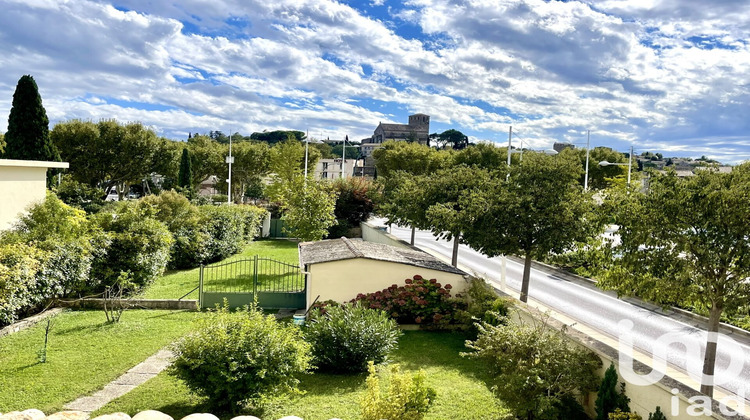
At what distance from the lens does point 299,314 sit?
51.1ft

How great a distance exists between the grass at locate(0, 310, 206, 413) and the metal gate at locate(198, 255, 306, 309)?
48.0 inches

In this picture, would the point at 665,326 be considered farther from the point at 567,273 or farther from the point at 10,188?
the point at 10,188

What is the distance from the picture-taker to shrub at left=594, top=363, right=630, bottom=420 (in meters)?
7.54

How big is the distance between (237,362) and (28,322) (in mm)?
9019

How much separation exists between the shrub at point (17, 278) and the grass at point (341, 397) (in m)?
5.20

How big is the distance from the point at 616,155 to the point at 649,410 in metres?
57.7

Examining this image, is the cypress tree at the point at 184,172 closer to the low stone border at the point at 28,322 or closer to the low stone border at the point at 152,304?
the low stone border at the point at 152,304

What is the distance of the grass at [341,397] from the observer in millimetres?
8516

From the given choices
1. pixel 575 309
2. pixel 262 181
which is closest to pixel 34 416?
pixel 575 309

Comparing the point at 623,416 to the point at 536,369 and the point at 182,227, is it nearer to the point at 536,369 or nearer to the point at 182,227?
the point at 536,369

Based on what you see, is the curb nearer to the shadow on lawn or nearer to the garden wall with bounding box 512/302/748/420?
the garden wall with bounding box 512/302/748/420

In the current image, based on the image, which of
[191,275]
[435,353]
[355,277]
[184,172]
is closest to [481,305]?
[435,353]

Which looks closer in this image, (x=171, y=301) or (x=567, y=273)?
(x=171, y=301)

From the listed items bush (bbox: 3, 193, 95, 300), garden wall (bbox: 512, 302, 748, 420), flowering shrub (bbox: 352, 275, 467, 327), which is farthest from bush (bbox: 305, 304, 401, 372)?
bush (bbox: 3, 193, 95, 300)
